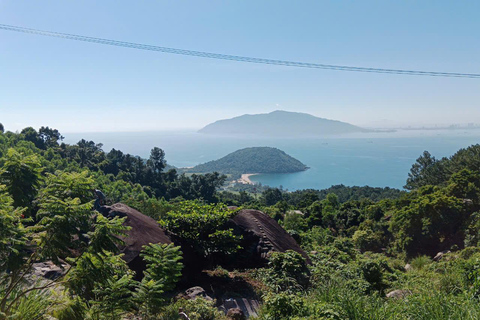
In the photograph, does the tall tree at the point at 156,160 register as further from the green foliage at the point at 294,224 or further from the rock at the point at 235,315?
the rock at the point at 235,315

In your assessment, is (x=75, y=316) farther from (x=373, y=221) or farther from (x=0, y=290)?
(x=373, y=221)

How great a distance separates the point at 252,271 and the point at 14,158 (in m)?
5.72

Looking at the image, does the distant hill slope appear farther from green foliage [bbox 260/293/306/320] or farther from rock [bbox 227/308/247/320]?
green foliage [bbox 260/293/306/320]

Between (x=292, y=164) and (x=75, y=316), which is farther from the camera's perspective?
(x=292, y=164)

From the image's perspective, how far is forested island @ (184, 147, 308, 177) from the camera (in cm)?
16456

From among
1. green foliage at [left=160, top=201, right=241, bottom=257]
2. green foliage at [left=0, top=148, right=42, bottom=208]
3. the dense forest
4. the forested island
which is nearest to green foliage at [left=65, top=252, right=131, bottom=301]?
the dense forest

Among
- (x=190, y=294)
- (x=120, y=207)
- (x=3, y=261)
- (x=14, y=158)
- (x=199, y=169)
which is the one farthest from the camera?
(x=199, y=169)

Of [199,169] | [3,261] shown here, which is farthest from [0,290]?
[199,169]

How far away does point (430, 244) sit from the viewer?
1692 centimetres

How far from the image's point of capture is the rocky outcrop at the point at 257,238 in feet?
26.5

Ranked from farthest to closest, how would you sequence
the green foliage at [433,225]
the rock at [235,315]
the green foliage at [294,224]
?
the green foliage at [294,224] < the green foliage at [433,225] < the rock at [235,315]

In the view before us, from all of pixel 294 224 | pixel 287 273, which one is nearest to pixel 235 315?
pixel 287 273

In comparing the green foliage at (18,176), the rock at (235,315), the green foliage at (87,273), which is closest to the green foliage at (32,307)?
the green foliage at (87,273)

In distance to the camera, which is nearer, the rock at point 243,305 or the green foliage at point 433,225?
the rock at point 243,305
